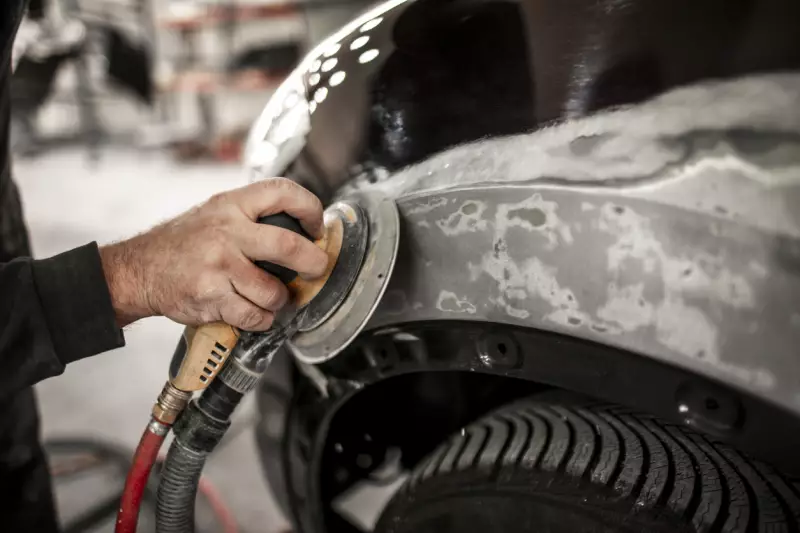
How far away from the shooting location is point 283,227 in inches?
18.9

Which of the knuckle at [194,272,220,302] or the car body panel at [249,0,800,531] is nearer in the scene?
the car body panel at [249,0,800,531]

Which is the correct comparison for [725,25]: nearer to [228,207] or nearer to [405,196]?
[405,196]

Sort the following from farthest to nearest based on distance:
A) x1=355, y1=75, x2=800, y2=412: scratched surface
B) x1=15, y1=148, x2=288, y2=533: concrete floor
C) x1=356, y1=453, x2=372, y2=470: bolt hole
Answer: x1=15, y1=148, x2=288, y2=533: concrete floor < x1=356, y1=453, x2=372, y2=470: bolt hole < x1=355, y1=75, x2=800, y2=412: scratched surface

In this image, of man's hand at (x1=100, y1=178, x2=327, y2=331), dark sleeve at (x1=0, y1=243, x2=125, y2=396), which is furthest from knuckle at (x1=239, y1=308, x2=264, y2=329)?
dark sleeve at (x1=0, y1=243, x2=125, y2=396)

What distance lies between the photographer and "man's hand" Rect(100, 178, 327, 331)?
47cm

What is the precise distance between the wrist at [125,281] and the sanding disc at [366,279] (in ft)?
0.46

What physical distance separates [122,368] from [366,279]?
1.52 meters

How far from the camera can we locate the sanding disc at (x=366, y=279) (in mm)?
501

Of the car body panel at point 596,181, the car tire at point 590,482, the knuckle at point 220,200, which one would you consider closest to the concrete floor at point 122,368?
the knuckle at point 220,200

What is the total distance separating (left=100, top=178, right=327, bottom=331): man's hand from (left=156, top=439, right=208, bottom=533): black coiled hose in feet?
0.39

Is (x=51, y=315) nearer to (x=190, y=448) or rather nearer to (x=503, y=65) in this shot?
(x=190, y=448)

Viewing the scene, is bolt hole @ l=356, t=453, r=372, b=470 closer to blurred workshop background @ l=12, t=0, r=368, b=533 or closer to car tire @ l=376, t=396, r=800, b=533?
car tire @ l=376, t=396, r=800, b=533

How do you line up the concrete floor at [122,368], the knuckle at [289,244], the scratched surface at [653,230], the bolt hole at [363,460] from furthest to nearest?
1. the concrete floor at [122,368]
2. the bolt hole at [363,460]
3. the knuckle at [289,244]
4. the scratched surface at [653,230]

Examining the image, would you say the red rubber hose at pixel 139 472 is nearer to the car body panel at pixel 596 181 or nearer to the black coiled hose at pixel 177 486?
the black coiled hose at pixel 177 486
